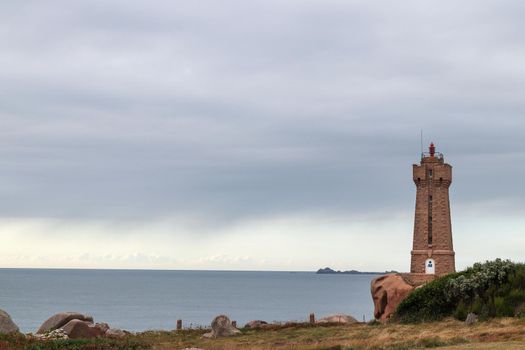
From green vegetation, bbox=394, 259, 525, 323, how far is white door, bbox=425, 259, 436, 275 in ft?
45.4

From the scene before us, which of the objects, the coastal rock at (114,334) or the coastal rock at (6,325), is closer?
the coastal rock at (6,325)

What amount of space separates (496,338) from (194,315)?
4241 inches

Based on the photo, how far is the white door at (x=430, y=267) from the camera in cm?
5658

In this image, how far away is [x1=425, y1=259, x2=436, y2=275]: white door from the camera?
56.6 metres

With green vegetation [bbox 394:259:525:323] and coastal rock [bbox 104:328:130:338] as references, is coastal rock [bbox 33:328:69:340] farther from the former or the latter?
green vegetation [bbox 394:259:525:323]

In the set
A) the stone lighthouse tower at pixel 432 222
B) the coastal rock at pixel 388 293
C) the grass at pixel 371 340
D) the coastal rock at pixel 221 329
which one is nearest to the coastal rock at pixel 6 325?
the grass at pixel 371 340

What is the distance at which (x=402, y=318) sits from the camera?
4128cm

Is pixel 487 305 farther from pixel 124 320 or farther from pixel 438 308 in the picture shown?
pixel 124 320

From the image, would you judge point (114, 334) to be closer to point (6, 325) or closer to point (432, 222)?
point (6, 325)

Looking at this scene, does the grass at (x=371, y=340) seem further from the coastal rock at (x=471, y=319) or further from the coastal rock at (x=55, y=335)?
the coastal rock at (x=55, y=335)

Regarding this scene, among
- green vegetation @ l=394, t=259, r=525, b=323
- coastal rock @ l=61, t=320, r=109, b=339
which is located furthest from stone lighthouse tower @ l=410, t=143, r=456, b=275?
coastal rock @ l=61, t=320, r=109, b=339

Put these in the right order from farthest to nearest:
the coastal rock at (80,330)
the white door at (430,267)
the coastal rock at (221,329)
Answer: the white door at (430,267) → the coastal rock at (221,329) → the coastal rock at (80,330)

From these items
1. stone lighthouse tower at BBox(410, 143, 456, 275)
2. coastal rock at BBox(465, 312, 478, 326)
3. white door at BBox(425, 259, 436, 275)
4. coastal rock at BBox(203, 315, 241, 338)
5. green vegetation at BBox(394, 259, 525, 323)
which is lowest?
coastal rock at BBox(203, 315, 241, 338)

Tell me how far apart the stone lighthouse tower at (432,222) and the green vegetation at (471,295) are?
1394cm
